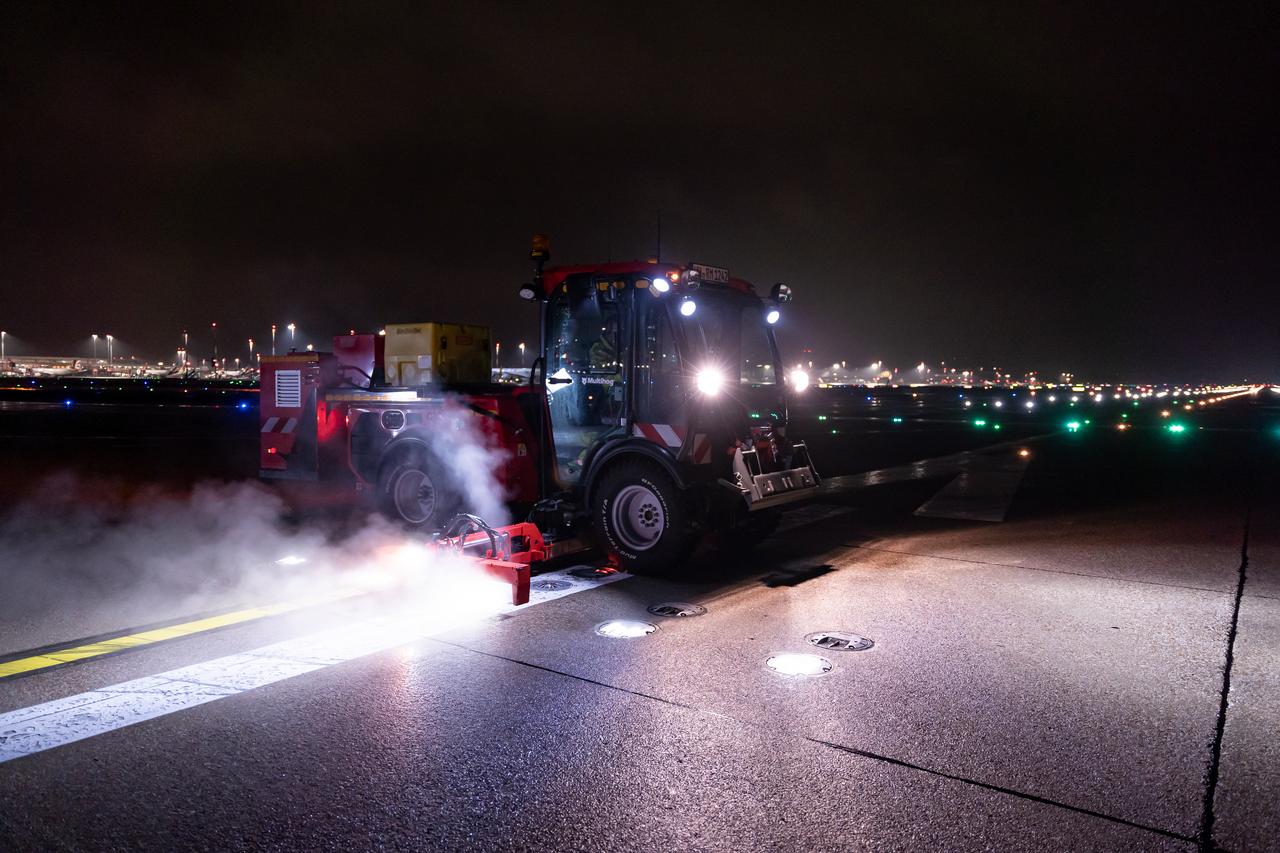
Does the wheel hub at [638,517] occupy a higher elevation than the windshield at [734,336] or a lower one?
lower

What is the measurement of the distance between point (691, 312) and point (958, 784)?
16.0 feet

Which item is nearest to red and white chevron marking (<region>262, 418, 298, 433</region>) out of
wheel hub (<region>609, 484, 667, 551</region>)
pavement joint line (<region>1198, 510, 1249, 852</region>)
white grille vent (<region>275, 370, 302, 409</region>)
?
white grille vent (<region>275, 370, 302, 409</region>)

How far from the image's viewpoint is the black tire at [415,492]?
29.6 ft

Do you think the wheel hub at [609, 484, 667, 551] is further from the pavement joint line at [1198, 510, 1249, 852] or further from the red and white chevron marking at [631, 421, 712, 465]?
the pavement joint line at [1198, 510, 1249, 852]

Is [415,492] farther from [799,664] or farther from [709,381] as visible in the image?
[799,664]

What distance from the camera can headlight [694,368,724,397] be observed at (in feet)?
26.0

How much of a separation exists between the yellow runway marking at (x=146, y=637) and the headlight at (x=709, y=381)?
3483 millimetres

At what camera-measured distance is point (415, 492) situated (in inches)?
372

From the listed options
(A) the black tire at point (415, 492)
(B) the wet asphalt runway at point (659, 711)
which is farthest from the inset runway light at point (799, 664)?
(A) the black tire at point (415, 492)

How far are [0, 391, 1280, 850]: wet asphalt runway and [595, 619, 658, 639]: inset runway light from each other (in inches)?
3.9

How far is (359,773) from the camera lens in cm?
382

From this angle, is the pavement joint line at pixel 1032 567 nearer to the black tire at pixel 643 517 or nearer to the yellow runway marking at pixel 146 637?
the black tire at pixel 643 517

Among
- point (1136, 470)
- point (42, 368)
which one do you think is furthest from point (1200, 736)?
point (42, 368)

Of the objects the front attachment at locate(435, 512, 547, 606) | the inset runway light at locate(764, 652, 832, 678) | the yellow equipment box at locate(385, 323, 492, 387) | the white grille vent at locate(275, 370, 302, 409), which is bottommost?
the inset runway light at locate(764, 652, 832, 678)
